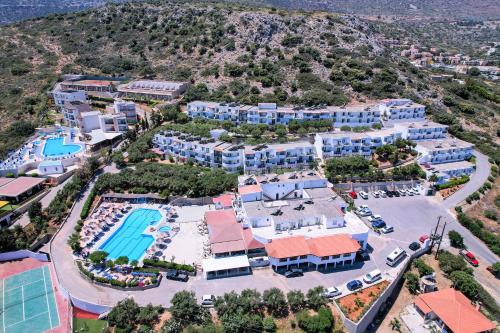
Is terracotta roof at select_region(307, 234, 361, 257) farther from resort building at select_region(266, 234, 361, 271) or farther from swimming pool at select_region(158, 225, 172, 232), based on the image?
swimming pool at select_region(158, 225, 172, 232)

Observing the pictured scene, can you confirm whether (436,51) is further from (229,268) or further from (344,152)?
(229,268)

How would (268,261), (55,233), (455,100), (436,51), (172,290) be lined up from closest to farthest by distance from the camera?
1. (172,290)
2. (268,261)
3. (55,233)
4. (455,100)
5. (436,51)

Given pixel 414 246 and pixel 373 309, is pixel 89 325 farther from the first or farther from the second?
pixel 414 246

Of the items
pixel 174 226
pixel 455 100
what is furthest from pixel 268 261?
pixel 455 100

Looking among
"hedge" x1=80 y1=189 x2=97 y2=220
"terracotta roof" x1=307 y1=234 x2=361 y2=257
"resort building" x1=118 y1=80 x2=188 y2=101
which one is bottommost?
"hedge" x1=80 y1=189 x2=97 y2=220

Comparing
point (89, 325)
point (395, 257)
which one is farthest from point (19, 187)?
point (395, 257)

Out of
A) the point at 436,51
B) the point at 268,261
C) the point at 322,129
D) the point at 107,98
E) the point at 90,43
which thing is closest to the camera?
the point at 268,261

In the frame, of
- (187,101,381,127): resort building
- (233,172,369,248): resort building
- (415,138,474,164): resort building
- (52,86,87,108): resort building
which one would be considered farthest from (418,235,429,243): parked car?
(52,86,87,108): resort building
